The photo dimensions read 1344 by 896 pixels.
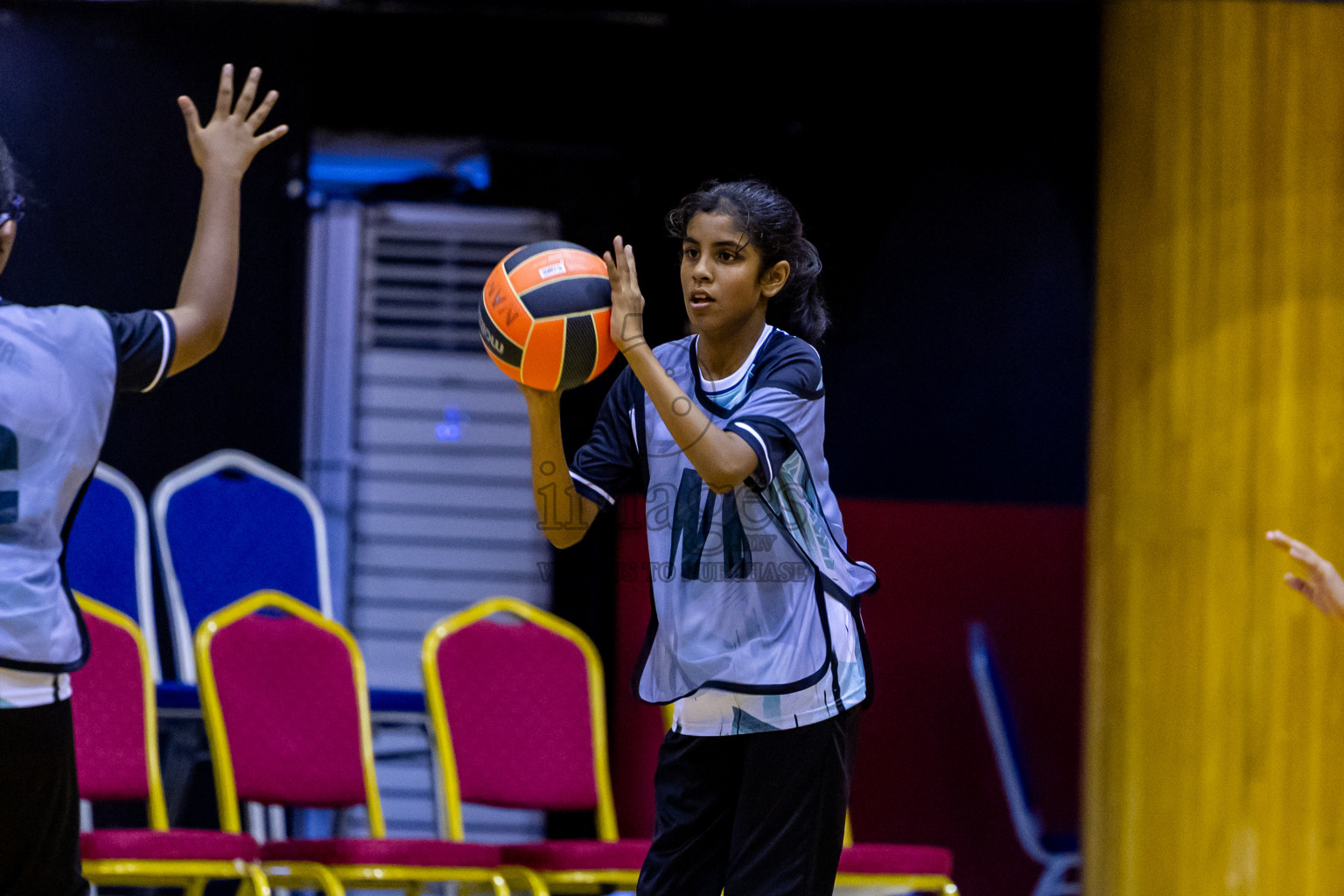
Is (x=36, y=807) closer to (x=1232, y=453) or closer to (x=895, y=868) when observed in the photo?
(x=895, y=868)

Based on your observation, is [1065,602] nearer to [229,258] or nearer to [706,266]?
[706,266]

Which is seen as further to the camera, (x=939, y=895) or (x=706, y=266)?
(x=939, y=895)

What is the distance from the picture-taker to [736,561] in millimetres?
2301

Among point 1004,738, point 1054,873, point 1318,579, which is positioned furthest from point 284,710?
point 1318,579

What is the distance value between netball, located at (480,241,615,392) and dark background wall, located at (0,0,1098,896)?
2.00 meters

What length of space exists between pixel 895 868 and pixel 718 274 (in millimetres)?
1760

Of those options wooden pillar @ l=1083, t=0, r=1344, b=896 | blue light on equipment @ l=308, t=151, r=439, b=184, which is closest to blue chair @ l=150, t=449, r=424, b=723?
blue light on equipment @ l=308, t=151, r=439, b=184

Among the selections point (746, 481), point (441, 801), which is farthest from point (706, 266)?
point (441, 801)

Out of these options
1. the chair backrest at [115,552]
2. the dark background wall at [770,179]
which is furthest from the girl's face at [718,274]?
the chair backrest at [115,552]

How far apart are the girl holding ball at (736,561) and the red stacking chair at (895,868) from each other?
1.22 m

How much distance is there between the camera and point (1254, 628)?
391 cm

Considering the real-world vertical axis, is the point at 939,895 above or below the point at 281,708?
below

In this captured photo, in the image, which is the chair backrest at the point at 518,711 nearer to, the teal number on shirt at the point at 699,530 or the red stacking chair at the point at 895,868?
the red stacking chair at the point at 895,868

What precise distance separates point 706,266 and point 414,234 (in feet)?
9.54
